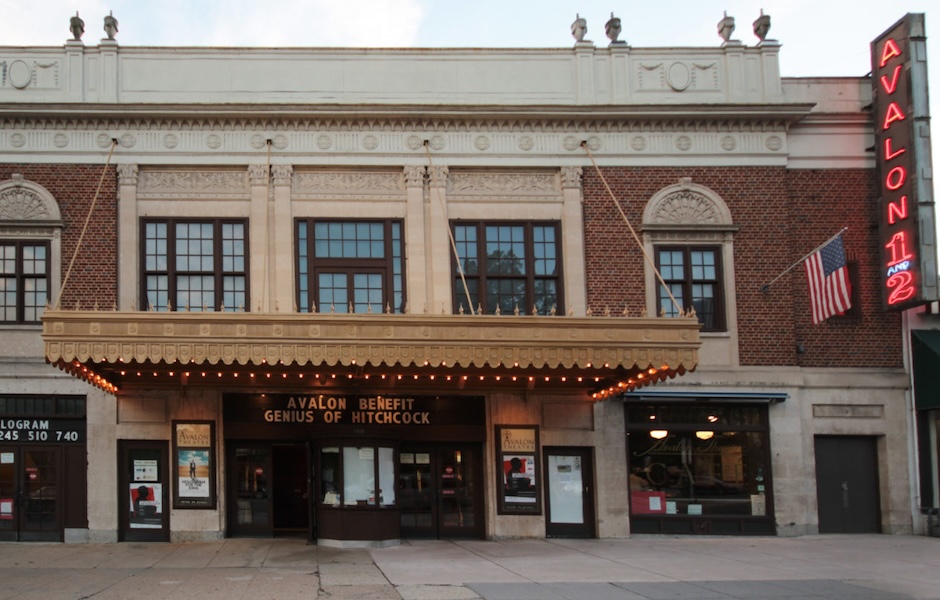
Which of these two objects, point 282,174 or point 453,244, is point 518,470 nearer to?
point 453,244

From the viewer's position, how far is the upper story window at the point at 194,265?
22328 mm

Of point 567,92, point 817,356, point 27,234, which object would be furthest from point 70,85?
point 817,356

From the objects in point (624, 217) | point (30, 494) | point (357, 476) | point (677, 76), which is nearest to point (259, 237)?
point (357, 476)

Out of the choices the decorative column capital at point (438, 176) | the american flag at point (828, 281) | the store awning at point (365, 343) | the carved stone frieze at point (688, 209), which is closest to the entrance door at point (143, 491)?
the store awning at point (365, 343)

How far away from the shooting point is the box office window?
74.8ft

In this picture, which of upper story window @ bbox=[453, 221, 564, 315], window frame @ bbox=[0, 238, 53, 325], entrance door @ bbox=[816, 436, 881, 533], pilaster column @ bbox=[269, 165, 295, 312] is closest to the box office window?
entrance door @ bbox=[816, 436, 881, 533]

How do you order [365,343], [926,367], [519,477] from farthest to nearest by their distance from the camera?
[926,367] → [519,477] → [365,343]

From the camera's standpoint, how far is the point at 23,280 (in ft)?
72.3

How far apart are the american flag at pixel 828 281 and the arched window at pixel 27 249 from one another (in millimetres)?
15879

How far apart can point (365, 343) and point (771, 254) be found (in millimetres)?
10081

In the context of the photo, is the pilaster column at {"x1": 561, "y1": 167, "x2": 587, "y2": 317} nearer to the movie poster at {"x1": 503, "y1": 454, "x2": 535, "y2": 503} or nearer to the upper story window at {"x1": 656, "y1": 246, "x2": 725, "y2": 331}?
the upper story window at {"x1": 656, "y1": 246, "x2": 725, "y2": 331}

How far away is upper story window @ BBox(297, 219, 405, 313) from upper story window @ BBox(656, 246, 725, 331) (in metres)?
5.87

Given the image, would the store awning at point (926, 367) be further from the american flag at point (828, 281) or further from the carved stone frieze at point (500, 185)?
the carved stone frieze at point (500, 185)

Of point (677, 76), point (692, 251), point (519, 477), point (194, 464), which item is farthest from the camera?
point (677, 76)
